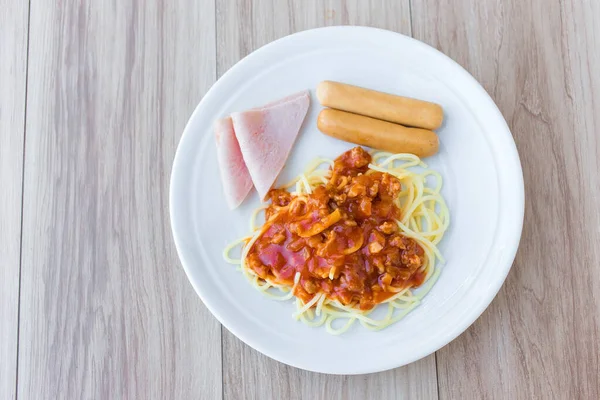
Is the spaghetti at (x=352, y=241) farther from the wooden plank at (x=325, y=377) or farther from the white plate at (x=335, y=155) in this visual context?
the wooden plank at (x=325, y=377)

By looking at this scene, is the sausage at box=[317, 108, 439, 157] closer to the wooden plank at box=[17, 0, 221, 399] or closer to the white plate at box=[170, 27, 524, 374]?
the white plate at box=[170, 27, 524, 374]

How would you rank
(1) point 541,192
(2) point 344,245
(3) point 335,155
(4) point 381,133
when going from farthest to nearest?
1. (1) point 541,192
2. (3) point 335,155
3. (4) point 381,133
4. (2) point 344,245

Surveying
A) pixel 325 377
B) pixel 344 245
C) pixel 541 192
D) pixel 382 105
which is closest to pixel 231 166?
pixel 344 245

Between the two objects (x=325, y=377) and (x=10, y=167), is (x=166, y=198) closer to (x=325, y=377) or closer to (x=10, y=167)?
(x=10, y=167)

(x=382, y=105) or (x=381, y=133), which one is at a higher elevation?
(x=382, y=105)

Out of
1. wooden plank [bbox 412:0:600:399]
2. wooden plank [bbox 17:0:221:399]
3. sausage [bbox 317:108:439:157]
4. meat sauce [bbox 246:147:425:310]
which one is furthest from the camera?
wooden plank [bbox 17:0:221:399]

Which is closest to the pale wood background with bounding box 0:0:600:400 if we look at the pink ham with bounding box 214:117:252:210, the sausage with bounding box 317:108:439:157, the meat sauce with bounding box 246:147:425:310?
the pink ham with bounding box 214:117:252:210

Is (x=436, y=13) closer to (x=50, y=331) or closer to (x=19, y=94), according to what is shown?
(x=19, y=94)
